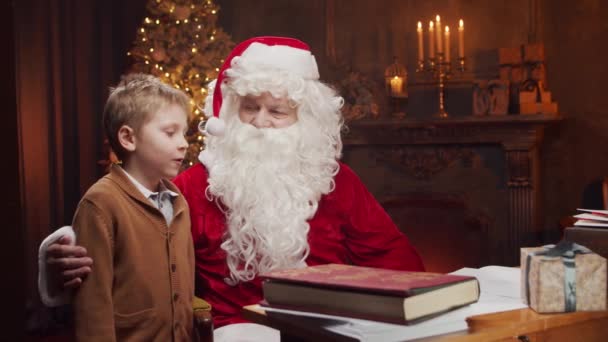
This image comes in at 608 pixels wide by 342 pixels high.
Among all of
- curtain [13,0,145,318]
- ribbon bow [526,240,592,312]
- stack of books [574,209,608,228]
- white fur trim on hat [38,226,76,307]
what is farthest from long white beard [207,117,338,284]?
curtain [13,0,145,318]

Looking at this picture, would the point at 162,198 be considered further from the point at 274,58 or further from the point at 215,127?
the point at 274,58

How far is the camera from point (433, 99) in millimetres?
5328

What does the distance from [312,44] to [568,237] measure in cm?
447

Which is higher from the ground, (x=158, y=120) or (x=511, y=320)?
(x=158, y=120)

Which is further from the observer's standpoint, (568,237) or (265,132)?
(265,132)

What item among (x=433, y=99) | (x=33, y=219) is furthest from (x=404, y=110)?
(x=33, y=219)

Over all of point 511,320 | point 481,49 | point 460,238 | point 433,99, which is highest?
point 481,49

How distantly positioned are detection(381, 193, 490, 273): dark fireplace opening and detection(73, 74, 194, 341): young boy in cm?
343

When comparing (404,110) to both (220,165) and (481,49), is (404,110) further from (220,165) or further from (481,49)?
(220,165)

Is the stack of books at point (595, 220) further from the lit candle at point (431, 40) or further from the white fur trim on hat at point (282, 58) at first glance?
the lit candle at point (431, 40)

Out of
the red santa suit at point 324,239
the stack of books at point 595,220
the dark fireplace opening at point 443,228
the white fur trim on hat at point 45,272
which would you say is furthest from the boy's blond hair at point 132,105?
the dark fireplace opening at point 443,228

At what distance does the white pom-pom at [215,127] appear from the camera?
8.23ft

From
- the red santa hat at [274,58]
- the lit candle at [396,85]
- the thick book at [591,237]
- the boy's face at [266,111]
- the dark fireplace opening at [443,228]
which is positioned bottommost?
the dark fireplace opening at [443,228]

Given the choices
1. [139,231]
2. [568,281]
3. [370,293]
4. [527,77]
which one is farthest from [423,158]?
[370,293]
